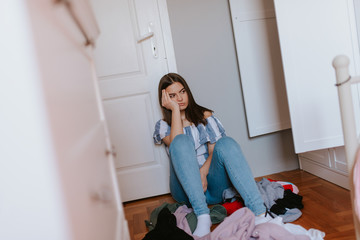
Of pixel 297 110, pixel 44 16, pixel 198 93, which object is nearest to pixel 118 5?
pixel 198 93

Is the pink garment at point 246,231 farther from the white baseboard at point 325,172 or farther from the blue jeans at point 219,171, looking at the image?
the white baseboard at point 325,172

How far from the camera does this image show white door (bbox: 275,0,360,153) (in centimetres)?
179

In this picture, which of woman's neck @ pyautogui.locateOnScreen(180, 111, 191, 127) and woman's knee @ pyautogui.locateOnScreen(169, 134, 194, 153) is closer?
woman's knee @ pyautogui.locateOnScreen(169, 134, 194, 153)

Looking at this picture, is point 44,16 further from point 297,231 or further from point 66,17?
point 297,231

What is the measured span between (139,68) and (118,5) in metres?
0.43

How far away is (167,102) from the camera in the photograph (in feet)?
6.55

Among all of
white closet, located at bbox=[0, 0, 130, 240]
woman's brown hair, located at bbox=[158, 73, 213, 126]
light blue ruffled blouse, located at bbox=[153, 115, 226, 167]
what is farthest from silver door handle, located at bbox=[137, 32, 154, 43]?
white closet, located at bbox=[0, 0, 130, 240]

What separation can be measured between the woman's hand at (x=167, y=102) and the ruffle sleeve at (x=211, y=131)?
19cm

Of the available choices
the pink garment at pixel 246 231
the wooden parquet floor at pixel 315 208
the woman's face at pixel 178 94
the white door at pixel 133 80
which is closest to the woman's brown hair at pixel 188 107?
the woman's face at pixel 178 94

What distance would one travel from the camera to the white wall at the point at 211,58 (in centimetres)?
222

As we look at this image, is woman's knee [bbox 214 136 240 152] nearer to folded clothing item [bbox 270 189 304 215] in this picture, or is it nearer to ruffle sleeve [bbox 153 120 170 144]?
folded clothing item [bbox 270 189 304 215]

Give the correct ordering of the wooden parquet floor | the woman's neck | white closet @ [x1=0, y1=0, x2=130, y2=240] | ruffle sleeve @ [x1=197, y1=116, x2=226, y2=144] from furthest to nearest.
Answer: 1. the woman's neck
2. ruffle sleeve @ [x1=197, y1=116, x2=226, y2=144]
3. the wooden parquet floor
4. white closet @ [x1=0, y1=0, x2=130, y2=240]

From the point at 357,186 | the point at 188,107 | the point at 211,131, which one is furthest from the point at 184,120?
the point at 357,186

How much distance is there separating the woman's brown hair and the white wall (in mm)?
222
